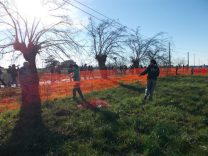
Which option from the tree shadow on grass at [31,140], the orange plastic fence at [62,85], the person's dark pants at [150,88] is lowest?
the tree shadow on grass at [31,140]

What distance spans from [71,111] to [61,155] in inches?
184

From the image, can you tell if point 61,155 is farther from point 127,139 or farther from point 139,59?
point 139,59

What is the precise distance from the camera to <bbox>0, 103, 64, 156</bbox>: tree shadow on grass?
313 inches

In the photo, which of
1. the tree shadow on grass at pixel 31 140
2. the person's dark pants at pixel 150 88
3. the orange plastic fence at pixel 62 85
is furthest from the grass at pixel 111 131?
the orange plastic fence at pixel 62 85

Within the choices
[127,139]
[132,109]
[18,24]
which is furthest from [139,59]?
[127,139]

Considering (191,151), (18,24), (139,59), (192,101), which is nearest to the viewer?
(191,151)

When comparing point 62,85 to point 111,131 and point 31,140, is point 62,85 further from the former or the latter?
point 111,131

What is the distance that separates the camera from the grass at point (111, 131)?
754cm

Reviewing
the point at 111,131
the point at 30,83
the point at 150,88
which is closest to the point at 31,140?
the point at 111,131

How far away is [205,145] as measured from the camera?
24.7 feet

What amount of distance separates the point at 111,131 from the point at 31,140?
2049 millimetres

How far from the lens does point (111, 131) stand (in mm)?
8766

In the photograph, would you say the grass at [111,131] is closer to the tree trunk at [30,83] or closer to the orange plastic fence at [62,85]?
the tree trunk at [30,83]

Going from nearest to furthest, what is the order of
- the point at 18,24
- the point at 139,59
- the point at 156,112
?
the point at 156,112 → the point at 18,24 → the point at 139,59
